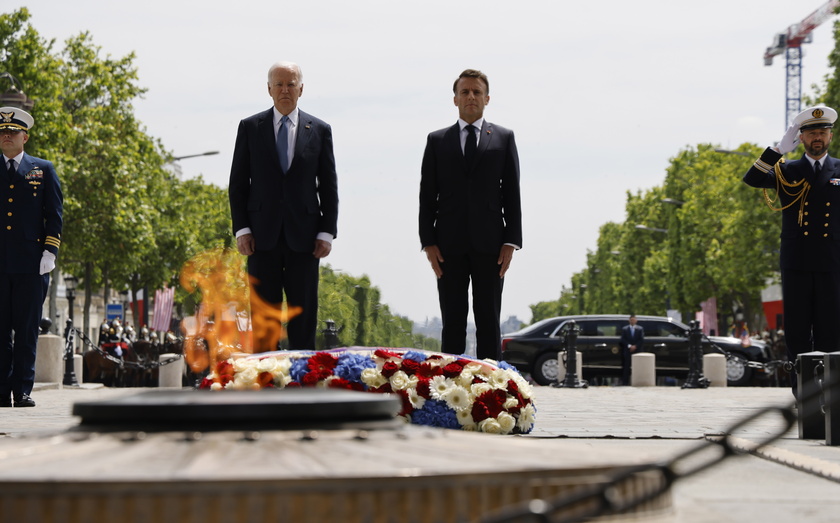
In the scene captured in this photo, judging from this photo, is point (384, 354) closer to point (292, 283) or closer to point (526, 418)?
point (526, 418)

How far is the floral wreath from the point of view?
631 cm

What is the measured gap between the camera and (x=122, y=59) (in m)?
46.2

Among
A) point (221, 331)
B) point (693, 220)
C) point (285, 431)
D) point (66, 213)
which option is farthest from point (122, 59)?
point (285, 431)

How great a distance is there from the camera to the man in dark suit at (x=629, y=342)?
101 ft

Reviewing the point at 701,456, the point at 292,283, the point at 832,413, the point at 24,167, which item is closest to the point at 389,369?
the point at 701,456

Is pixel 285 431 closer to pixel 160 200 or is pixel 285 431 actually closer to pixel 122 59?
pixel 122 59

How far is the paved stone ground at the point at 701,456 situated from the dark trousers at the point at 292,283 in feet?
4.67

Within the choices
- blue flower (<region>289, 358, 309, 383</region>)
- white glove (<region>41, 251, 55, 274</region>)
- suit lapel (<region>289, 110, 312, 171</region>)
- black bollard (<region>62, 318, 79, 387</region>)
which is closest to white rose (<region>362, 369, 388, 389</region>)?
blue flower (<region>289, 358, 309, 383</region>)

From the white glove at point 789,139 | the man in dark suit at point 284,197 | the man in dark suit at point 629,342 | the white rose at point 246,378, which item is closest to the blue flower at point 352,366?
the white rose at point 246,378

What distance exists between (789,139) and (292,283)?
407 cm

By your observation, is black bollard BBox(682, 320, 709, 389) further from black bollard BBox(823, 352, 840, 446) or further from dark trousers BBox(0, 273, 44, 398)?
black bollard BBox(823, 352, 840, 446)

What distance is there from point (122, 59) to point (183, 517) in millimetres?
46033

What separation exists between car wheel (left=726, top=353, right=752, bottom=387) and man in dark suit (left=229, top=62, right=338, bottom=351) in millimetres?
24284

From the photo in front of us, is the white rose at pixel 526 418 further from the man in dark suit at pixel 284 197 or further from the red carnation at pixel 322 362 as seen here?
the man in dark suit at pixel 284 197
